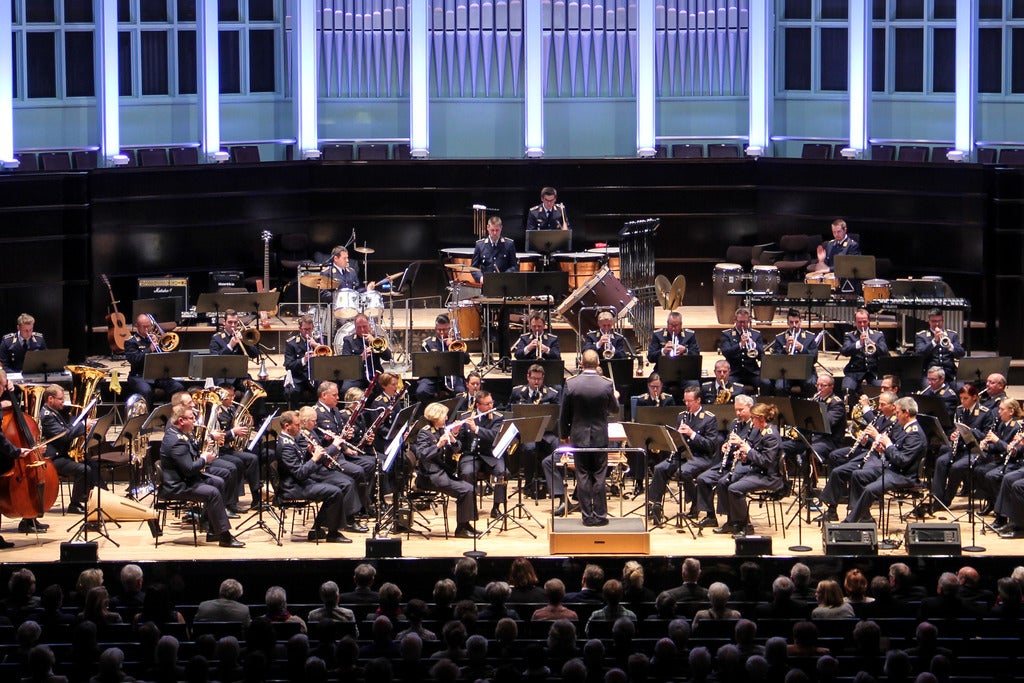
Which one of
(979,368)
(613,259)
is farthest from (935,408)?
(613,259)

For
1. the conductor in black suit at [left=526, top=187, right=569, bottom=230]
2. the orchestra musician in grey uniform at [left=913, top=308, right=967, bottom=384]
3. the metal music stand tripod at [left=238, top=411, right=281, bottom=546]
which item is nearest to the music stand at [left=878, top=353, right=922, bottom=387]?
the orchestra musician in grey uniform at [left=913, top=308, right=967, bottom=384]

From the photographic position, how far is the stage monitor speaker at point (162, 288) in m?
19.7

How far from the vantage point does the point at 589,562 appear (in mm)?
13297

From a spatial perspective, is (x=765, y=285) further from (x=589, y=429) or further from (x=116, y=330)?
(x=116, y=330)

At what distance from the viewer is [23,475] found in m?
14.0

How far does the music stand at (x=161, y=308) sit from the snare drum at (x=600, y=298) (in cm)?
397

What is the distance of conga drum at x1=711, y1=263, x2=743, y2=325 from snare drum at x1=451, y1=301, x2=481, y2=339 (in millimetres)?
2912

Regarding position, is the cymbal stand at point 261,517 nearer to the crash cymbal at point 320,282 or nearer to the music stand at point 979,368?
the crash cymbal at point 320,282

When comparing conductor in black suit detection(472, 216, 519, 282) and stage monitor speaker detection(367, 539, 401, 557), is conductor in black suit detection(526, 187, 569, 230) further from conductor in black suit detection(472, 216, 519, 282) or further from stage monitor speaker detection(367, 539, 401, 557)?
stage monitor speaker detection(367, 539, 401, 557)

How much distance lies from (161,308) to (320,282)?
1653 mm

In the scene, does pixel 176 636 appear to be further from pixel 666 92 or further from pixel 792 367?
pixel 666 92

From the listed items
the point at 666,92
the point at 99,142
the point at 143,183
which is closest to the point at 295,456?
the point at 143,183

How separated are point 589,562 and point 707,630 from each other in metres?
2.04

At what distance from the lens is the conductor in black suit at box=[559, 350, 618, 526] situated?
14094 mm
